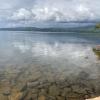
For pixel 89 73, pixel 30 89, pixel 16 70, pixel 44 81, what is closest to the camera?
pixel 30 89

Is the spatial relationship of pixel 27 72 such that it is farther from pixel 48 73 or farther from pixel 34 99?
pixel 34 99

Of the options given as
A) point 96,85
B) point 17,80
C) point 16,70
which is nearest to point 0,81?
point 17,80

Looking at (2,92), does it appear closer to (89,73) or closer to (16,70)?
(16,70)

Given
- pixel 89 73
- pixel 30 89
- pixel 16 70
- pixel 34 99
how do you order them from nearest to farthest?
1. pixel 34 99
2. pixel 30 89
3. pixel 89 73
4. pixel 16 70

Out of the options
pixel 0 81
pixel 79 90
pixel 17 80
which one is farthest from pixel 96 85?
pixel 0 81

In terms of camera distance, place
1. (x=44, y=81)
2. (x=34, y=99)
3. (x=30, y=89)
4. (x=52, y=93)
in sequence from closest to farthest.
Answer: (x=34, y=99)
(x=52, y=93)
(x=30, y=89)
(x=44, y=81)

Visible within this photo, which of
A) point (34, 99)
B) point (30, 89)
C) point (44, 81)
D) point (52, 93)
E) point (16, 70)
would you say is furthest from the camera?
point (16, 70)

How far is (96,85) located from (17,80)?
25.6ft

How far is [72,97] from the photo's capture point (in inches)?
669

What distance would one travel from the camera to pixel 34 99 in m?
16.7

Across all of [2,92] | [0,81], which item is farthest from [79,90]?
[0,81]

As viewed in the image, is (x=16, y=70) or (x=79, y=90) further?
(x=16, y=70)

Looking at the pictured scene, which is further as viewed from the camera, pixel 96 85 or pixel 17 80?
A: pixel 17 80

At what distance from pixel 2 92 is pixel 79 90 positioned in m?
6.47
